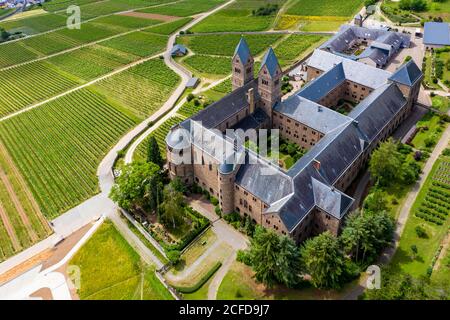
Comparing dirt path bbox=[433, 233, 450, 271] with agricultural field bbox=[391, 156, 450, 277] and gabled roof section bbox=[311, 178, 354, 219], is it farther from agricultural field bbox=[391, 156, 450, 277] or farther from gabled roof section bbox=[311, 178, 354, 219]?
gabled roof section bbox=[311, 178, 354, 219]

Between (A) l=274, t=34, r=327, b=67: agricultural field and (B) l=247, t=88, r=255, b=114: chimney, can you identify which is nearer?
(B) l=247, t=88, r=255, b=114: chimney

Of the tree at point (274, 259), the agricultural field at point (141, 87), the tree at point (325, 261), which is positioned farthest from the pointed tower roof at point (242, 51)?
the tree at point (325, 261)

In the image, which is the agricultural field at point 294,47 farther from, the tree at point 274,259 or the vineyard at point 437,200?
the tree at point 274,259

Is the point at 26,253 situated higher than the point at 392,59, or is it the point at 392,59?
the point at 392,59

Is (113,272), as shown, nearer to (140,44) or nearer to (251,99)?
(251,99)

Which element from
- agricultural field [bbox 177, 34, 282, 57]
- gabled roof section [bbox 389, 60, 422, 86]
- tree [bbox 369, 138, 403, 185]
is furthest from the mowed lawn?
agricultural field [bbox 177, 34, 282, 57]

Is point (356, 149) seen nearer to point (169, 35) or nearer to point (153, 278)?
point (153, 278)

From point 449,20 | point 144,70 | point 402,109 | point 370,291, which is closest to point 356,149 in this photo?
point 402,109

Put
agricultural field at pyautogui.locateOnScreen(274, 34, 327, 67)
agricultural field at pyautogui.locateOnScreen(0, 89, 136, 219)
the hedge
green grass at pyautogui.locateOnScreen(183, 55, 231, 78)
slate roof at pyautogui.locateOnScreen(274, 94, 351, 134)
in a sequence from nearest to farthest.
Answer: the hedge, slate roof at pyautogui.locateOnScreen(274, 94, 351, 134), agricultural field at pyautogui.locateOnScreen(0, 89, 136, 219), green grass at pyautogui.locateOnScreen(183, 55, 231, 78), agricultural field at pyautogui.locateOnScreen(274, 34, 327, 67)
